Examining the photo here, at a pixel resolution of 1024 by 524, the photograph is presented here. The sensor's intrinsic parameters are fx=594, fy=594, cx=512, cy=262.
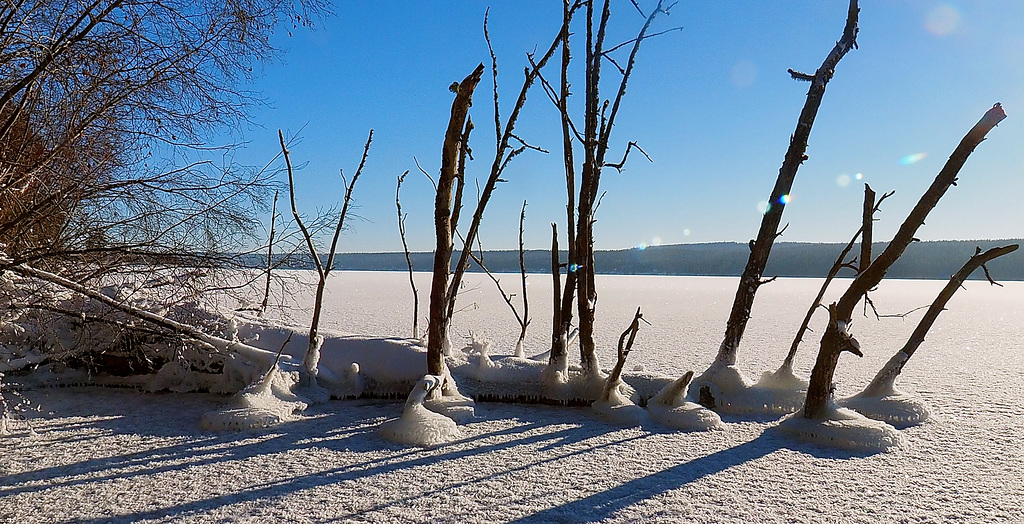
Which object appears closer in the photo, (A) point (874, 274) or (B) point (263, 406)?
(A) point (874, 274)

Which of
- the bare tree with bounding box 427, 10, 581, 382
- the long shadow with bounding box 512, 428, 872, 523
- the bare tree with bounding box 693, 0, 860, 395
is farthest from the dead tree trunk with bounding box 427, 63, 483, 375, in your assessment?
the bare tree with bounding box 693, 0, 860, 395

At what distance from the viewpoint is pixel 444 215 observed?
3035mm

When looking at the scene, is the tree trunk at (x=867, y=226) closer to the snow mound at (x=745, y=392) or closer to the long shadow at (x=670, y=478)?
the snow mound at (x=745, y=392)

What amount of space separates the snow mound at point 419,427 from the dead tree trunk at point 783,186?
1.66 m

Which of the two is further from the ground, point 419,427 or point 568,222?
point 568,222

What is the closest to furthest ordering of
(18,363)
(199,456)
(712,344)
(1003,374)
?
(199,456) < (18,363) < (1003,374) < (712,344)

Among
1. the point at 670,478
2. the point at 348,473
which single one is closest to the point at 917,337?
the point at 670,478

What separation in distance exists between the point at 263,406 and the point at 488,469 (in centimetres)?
126

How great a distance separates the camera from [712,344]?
583cm

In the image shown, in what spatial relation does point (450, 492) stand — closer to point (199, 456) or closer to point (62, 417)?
point (199, 456)

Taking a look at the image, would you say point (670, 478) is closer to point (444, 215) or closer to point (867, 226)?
point (444, 215)

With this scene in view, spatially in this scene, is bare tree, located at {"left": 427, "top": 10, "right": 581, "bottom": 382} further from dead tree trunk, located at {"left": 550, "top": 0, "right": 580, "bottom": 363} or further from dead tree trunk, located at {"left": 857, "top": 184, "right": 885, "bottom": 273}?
dead tree trunk, located at {"left": 857, "top": 184, "right": 885, "bottom": 273}

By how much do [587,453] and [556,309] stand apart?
127 centimetres

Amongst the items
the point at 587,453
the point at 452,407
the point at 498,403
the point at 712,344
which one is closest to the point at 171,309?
the point at 452,407
